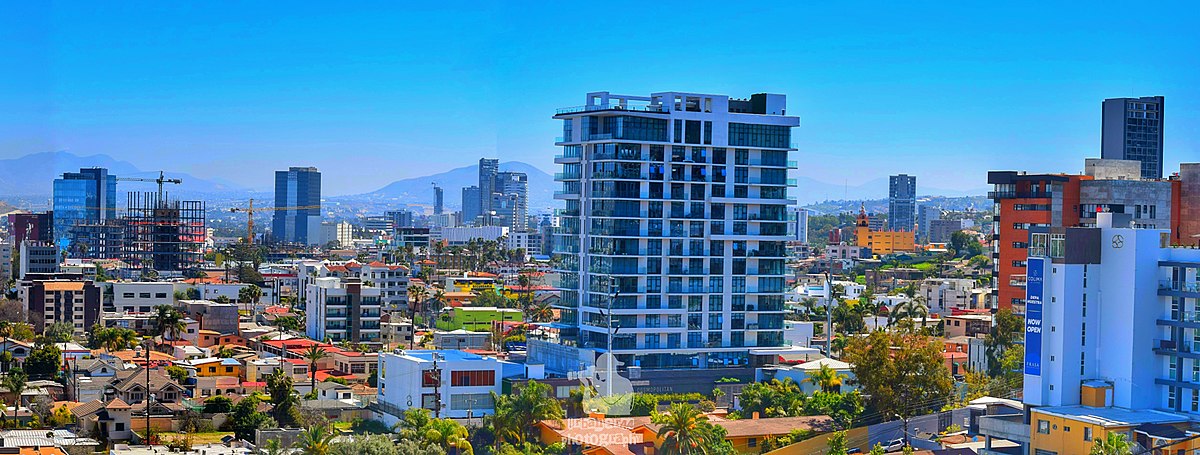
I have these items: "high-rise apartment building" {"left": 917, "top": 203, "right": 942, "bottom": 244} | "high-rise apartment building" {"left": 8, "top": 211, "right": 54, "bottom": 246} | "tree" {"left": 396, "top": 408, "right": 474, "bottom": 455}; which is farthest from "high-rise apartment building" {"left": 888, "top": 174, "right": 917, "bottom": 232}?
"tree" {"left": 396, "top": 408, "right": 474, "bottom": 455}

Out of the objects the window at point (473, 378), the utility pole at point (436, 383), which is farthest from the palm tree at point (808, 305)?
the utility pole at point (436, 383)

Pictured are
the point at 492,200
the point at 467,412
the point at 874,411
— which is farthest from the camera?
the point at 492,200

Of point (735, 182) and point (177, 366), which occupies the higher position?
point (735, 182)

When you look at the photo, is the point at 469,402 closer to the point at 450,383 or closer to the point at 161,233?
the point at 450,383

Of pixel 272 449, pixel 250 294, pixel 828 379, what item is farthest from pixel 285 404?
pixel 250 294

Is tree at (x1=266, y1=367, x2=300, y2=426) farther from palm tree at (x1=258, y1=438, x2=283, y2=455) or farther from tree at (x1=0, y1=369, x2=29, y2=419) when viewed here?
tree at (x1=0, y1=369, x2=29, y2=419)

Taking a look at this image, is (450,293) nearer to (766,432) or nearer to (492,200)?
(766,432)

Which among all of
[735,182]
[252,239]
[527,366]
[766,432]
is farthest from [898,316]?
[252,239]
